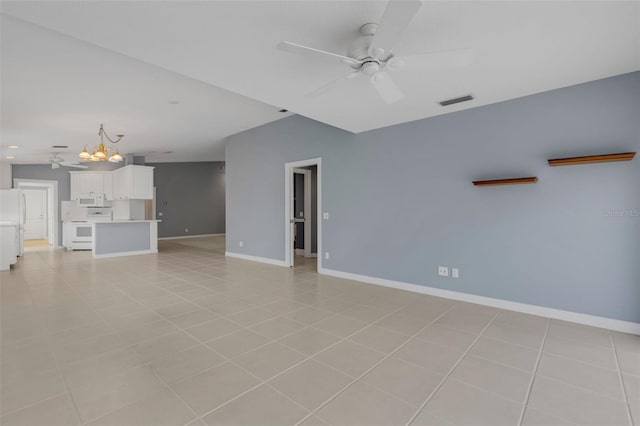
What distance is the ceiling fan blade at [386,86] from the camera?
2396mm

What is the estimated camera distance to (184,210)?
1226 centimetres

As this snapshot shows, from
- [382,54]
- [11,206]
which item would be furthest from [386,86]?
[11,206]

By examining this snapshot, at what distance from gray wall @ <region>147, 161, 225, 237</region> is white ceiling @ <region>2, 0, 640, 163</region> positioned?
307 inches

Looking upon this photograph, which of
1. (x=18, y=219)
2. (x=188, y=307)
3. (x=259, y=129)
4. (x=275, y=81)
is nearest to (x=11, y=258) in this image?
(x=18, y=219)

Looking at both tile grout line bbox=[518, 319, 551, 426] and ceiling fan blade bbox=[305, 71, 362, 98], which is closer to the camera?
tile grout line bbox=[518, 319, 551, 426]

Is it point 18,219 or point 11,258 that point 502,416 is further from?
point 18,219

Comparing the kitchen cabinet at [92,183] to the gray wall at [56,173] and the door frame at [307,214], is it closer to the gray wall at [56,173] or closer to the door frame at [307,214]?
the gray wall at [56,173]

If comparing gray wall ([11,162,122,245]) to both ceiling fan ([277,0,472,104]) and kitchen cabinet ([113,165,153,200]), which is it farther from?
ceiling fan ([277,0,472,104])

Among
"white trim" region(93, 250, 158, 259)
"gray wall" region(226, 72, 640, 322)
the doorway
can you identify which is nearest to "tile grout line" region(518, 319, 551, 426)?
"gray wall" region(226, 72, 640, 322)

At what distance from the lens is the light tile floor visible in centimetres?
176

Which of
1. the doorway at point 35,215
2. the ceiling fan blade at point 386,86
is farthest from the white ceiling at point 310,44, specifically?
the doorway at point 35,215

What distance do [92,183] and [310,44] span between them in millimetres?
9788

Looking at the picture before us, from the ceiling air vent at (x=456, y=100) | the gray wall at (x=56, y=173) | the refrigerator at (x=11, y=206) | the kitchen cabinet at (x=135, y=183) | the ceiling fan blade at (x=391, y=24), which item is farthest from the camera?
the gray wall at (x=56, y=173)

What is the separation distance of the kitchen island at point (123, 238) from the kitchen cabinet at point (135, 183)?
84 centimetres
